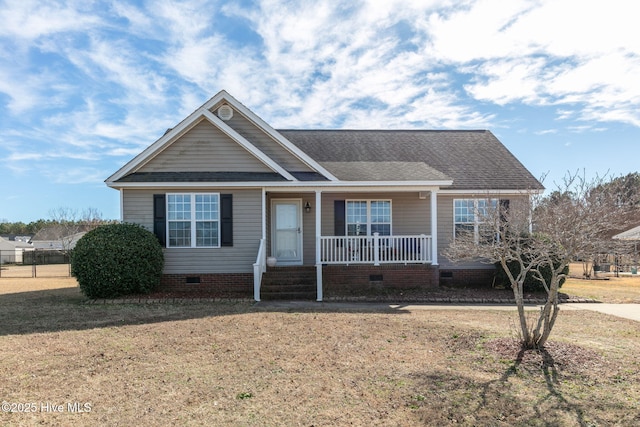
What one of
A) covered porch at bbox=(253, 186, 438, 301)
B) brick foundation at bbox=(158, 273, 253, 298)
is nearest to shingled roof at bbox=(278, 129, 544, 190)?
covered porch at bbox=(253, 186, 438, 301)

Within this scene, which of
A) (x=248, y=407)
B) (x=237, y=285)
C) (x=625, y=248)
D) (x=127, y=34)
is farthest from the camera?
(x=237, y=285)

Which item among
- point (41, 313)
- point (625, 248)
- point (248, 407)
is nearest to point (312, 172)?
point (41, 313)

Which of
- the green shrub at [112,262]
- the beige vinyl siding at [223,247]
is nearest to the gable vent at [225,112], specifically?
the beige vinyl siding at [223,247]

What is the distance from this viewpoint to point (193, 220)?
41.8ft

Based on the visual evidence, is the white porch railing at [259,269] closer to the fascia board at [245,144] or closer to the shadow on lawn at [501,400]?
the fascia board at [245,144]

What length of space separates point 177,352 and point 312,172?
311 inches

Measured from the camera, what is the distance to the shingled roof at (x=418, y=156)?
14125 millimetres

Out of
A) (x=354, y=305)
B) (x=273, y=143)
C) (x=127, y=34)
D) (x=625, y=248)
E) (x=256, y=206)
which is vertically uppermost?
(x=127, y=34)

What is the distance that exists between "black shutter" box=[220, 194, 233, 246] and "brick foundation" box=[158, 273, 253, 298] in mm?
1018

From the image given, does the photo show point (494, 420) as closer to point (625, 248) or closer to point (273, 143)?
point (625, 248)

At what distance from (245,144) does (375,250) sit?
491 centimetres

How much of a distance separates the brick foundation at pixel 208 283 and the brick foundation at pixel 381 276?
234 centimetres

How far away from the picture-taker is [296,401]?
178 inches

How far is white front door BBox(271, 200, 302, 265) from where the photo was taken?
46.9 feet
